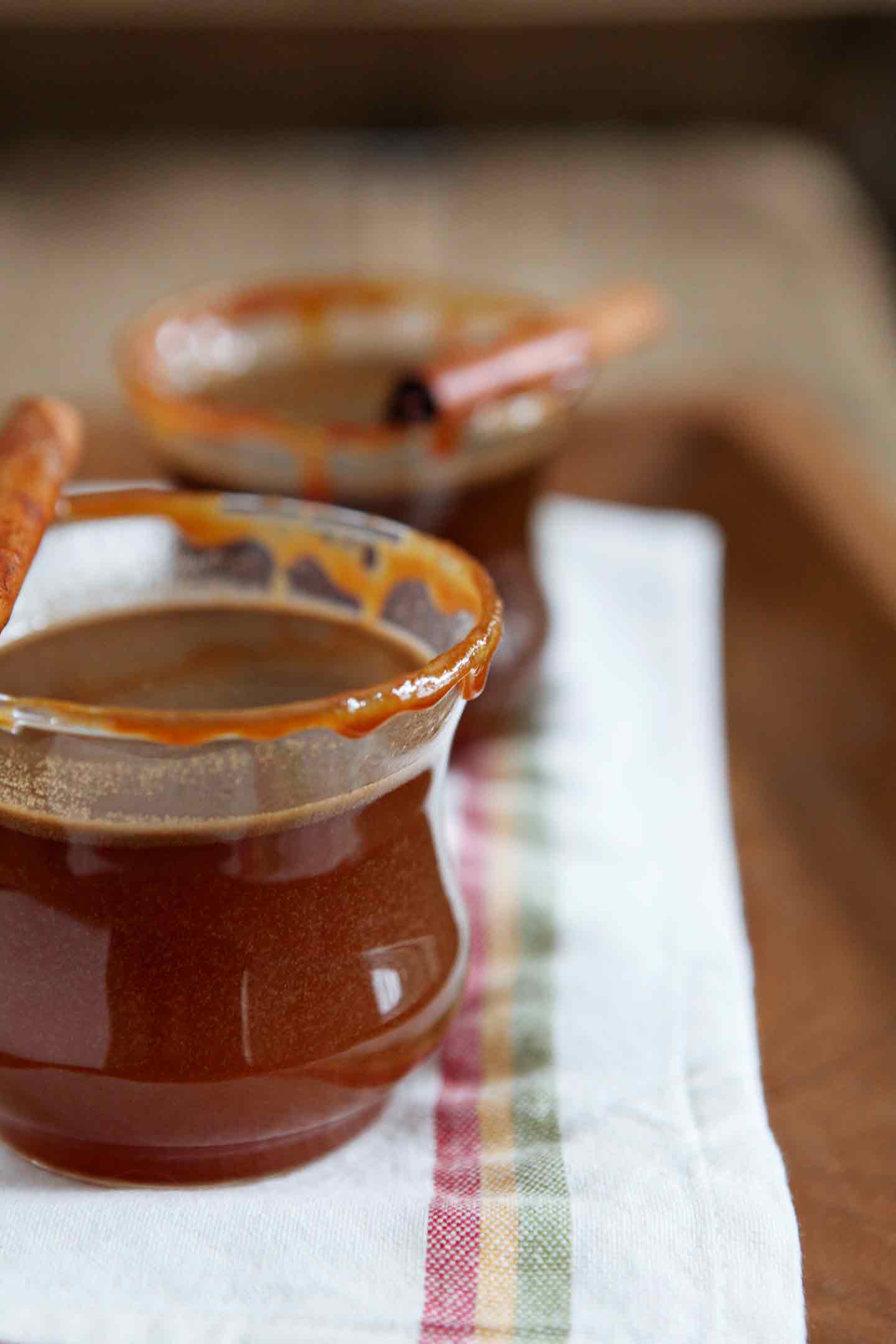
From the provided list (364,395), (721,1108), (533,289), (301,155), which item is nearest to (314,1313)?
(721,1108)

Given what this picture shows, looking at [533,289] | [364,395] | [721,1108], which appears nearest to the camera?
[721,1108]

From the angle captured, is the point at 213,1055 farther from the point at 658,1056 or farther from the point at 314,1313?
the point at 658,1056

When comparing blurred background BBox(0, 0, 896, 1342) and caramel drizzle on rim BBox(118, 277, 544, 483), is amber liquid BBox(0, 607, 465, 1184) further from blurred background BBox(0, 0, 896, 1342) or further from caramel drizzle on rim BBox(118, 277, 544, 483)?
blurred background BBox(0, 0, 896, 1342)

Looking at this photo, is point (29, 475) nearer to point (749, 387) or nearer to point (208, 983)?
point (208, 983)

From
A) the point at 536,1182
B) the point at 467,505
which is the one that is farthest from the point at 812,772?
the point at 536,1182

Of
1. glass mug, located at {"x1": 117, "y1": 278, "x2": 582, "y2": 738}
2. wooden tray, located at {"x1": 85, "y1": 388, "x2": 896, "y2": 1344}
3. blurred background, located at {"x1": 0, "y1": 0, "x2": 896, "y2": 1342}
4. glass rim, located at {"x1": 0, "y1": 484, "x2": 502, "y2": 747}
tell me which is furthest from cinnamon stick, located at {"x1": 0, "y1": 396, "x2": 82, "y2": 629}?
blurred background, located at {"x1": 0, "y1": 0, "x2": 896, "y2": 1342}

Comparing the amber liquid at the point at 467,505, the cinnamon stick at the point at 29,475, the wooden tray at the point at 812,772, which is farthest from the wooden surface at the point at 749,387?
the cinnamon stick at the point at 29,475
